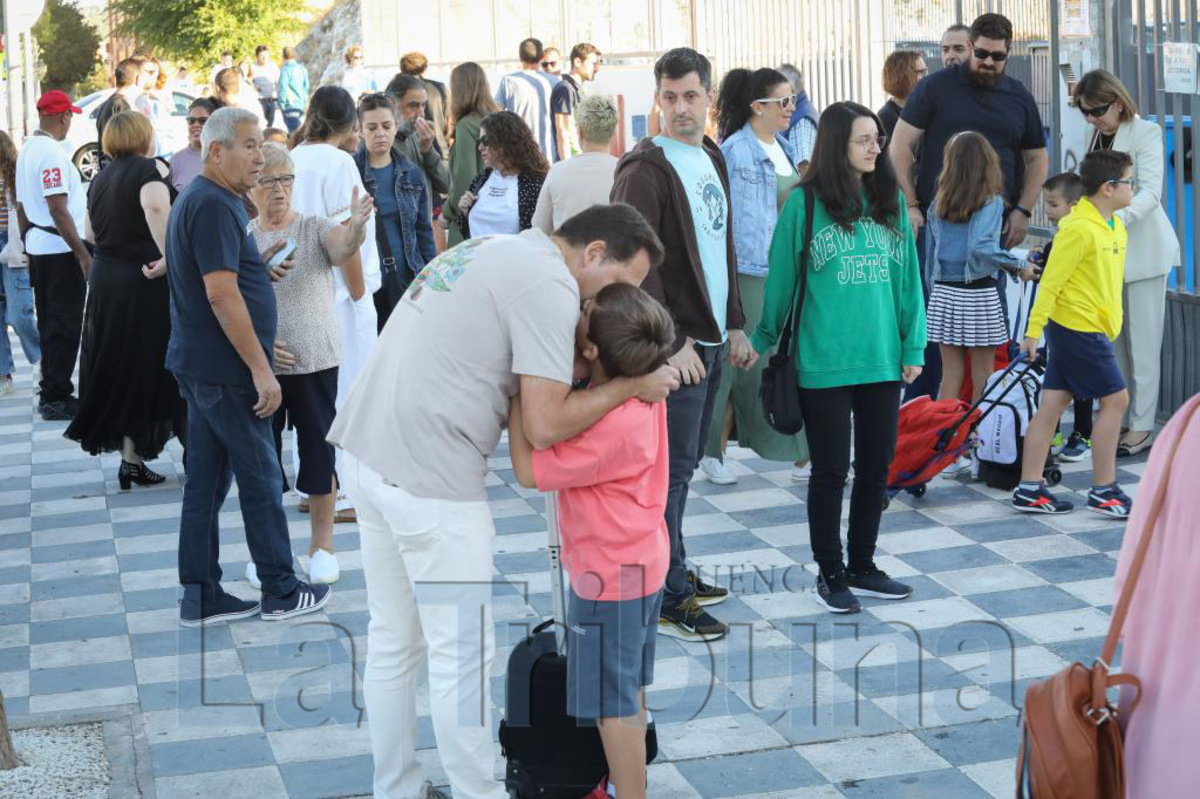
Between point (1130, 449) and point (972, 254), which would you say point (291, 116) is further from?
point (1130, 449)

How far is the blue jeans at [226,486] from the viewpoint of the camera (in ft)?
18.5

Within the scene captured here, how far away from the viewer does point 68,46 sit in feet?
194

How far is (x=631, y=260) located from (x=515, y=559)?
9.79 feet

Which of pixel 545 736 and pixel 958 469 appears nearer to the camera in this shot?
pixel 545 736

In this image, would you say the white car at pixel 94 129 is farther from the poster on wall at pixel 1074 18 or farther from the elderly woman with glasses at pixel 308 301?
the elderly woman with glasses at pixel 308 301

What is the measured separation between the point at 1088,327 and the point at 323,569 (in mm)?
3321

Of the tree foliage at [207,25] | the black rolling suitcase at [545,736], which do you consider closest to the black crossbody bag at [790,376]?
the black rolling suitcase at [545,736]

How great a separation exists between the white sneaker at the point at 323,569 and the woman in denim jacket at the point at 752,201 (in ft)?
5.61

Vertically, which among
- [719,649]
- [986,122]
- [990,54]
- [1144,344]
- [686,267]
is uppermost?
[990,54]

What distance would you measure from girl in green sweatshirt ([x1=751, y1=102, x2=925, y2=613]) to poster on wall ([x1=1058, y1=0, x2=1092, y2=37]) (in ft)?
12.5

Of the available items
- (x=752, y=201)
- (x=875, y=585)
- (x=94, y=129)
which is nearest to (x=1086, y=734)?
(x=875, y=585)

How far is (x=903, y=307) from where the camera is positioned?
5.70m

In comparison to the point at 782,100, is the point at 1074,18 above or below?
above

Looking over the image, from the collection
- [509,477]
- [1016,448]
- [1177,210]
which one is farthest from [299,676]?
[1177,210]
